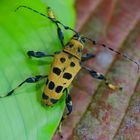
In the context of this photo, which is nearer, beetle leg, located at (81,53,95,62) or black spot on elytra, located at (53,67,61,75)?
black spot on elytra, located at (53,67,61,75)

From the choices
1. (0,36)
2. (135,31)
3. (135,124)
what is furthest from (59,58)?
(135,31)

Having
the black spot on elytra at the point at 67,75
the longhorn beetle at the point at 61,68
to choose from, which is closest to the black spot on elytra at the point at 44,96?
the longhorn beetle at the point at 61,68

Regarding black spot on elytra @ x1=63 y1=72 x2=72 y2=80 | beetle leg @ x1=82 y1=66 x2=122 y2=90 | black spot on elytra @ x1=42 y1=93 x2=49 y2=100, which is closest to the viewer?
black spot on elytra @ x1=42 y1=93 x2=49 y2=100

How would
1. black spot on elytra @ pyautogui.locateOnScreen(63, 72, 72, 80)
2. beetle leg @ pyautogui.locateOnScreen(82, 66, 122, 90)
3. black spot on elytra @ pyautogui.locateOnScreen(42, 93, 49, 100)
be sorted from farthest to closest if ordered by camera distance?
beetle leg @ pyautogui.locateOnScreen(82, 66, 122, 90), black spot on elytra @ pyautogui.locateOnScreen(63, 72, 72, 80), black spot on elytra @ pyautogui.locateOnScreen(42, 93, 49, 100)

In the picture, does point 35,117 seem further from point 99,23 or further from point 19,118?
point 99,23

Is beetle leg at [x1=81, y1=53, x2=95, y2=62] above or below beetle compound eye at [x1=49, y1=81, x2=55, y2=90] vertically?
below

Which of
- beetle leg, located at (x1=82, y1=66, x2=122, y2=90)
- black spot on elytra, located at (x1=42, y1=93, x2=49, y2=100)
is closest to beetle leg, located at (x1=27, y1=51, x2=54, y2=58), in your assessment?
black spot on elytra, located at (x1=42, y1=93, x2=49, y2=100)

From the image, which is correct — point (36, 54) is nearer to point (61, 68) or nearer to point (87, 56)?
point (61, 68)

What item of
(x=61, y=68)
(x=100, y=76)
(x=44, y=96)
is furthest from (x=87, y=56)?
(x=44, y=96)

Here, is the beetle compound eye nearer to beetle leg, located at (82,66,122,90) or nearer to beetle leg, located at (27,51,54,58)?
beetle leg, located at (27,51,54,58)
